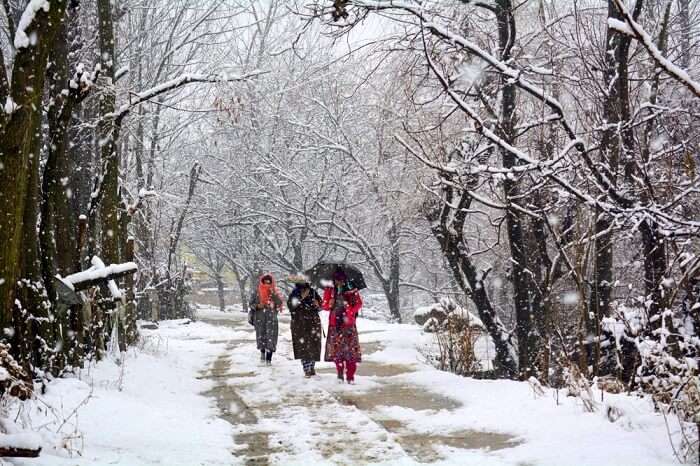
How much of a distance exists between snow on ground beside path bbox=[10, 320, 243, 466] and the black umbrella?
2.30 meters

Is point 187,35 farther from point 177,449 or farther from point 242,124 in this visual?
point 177,449

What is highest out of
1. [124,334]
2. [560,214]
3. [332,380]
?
[560,214]

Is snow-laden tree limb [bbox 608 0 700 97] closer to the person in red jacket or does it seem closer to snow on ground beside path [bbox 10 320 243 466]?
snow on ground beside path [bbox 10 320 243 466]

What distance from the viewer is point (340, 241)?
28.0 metres

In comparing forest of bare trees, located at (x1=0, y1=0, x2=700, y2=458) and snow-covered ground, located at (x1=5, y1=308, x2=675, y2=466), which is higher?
forest of bare trees, located at (x1=0, y1=0, x2=700, y2=458)

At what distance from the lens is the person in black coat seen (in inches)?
409

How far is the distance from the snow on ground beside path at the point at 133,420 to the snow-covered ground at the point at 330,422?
0.06 feet

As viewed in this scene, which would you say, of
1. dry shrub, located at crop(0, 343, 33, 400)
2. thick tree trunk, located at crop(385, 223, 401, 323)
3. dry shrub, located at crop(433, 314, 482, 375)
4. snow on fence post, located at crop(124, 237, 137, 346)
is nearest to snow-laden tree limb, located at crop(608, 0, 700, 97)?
dry shrub, located at crop(0, 343, 33, 400)

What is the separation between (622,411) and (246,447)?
3332 mm

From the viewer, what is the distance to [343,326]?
984 cm

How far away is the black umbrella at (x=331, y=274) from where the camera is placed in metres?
10.2

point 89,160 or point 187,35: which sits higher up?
point 187,35

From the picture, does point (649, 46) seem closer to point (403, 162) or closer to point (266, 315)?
point (266, 315)

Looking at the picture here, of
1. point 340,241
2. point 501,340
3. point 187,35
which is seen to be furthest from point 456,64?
point 340,241
